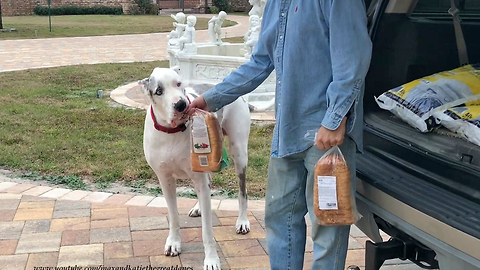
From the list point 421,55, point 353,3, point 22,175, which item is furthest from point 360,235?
point 22,175

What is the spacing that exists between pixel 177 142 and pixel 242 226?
3.31ft

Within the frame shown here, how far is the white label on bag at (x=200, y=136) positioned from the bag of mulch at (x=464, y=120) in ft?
3.85

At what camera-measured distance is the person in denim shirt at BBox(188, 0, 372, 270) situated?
2.23 m

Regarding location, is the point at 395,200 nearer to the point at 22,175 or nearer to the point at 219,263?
the point at 219,263

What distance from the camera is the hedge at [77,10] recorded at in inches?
1385

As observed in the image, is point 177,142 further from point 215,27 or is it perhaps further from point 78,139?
point 215,27

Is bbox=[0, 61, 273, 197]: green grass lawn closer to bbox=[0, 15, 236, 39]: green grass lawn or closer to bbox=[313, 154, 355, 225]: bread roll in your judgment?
bbox=[313, 154, 355, 225]: bread roll


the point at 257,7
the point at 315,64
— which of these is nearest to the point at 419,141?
the point at 315,64

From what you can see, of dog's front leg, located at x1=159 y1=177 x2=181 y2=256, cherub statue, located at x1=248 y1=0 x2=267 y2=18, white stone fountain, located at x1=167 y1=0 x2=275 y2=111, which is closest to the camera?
dog's front leg, located at x1=159 y1=177 x2=181 y2=256

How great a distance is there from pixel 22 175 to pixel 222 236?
2489 mm

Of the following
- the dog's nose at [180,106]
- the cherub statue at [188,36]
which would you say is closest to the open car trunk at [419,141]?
the dog's nose at [180,106]

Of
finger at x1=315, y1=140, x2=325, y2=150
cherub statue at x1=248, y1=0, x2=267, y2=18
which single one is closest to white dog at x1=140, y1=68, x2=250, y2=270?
finger at x1=315, y1=140, x2=325, y2=150

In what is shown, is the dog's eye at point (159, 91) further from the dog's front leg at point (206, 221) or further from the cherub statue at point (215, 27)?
the cherub statue at point (215, 27)

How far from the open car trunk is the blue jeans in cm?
29
